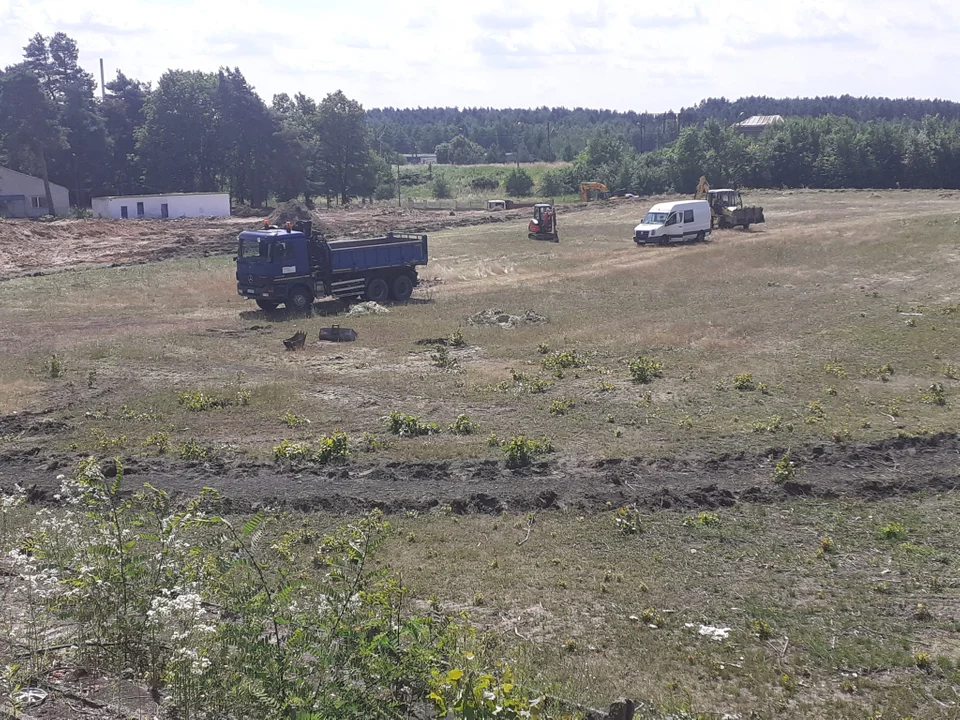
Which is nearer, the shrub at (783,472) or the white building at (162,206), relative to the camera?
the shrub at (783,472)

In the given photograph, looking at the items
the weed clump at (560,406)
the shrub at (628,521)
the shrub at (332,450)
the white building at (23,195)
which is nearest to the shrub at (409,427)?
the shrub at (332,450)

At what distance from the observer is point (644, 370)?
20.3 meters

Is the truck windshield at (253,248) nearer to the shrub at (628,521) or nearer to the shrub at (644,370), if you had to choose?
the shrub at (644,370)

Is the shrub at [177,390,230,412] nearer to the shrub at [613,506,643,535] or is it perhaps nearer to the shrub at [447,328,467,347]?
the shrub at [447,328,467,347]

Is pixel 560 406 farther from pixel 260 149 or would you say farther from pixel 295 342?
pixel 260 149

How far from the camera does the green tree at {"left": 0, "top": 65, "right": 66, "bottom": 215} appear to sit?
71.1m

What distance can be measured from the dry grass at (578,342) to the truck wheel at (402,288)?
79 cm

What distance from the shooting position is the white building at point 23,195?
72.9 m

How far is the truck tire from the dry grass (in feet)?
3.82

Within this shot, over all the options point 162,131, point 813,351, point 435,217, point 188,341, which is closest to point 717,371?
point 813,351

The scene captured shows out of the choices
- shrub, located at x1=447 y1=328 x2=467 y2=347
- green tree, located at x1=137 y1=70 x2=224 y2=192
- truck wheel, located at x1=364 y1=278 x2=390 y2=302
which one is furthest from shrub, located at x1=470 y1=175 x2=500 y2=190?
shrub, located at x1=447 y1=328 x2=467 y2=347

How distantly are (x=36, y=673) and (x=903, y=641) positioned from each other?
8.03 meters

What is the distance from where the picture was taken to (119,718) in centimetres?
699

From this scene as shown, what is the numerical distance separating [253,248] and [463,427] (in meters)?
15.2
